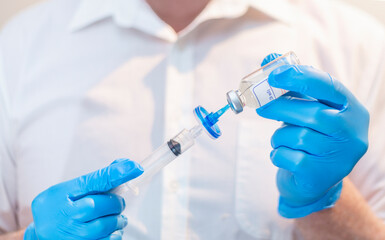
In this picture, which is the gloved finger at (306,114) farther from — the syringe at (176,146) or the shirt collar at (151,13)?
the shirt collar at (151,13)

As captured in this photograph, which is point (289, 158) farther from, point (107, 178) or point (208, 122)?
point (107, 178)

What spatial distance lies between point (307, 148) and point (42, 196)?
1.75 feet

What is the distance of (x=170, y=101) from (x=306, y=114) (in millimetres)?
373

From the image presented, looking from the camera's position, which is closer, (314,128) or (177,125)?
(314,128)

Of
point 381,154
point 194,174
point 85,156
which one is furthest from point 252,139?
point 85,156

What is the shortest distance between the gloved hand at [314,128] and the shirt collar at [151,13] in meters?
0.28

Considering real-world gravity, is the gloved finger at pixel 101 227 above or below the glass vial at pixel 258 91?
below

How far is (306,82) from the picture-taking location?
2.57 ft

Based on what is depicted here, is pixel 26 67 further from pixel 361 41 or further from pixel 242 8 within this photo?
pixel 361 41

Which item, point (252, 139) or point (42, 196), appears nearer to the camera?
point (42, 196)

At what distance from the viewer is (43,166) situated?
112cm

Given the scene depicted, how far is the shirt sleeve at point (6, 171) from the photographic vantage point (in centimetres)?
114

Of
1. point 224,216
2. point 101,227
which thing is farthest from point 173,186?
point 101,227

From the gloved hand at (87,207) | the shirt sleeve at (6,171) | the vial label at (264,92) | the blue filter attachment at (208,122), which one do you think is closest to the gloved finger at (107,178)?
the gloved hand at (87,207)
